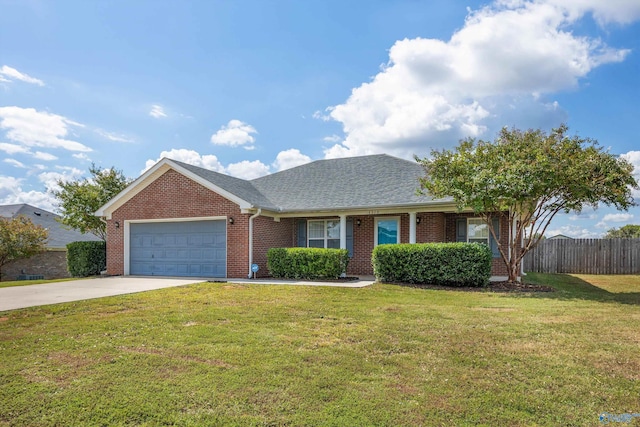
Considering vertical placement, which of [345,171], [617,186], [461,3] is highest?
[461,3]

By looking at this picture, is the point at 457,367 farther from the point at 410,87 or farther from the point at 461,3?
the point at 410,87

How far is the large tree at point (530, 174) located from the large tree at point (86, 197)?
1666 cm

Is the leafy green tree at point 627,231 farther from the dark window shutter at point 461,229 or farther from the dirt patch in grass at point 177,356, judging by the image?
the dirt patch in grass at point 177,356

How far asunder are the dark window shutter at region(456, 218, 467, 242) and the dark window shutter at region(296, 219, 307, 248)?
6129 millimetres

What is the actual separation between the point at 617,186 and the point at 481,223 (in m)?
4.83

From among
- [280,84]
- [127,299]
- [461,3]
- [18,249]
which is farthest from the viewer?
[18,249]

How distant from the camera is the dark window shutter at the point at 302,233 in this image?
1690cm

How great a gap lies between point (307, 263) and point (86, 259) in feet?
35.6

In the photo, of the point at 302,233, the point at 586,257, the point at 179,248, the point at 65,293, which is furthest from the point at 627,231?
the point at 65,293

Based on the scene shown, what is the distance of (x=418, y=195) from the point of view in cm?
1345

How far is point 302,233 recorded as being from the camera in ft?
55.7

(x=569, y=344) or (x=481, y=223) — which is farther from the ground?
(x=481, y=223)

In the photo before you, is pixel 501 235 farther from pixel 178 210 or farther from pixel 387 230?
pixel 178 210

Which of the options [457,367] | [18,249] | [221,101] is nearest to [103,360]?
[457,367]
